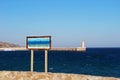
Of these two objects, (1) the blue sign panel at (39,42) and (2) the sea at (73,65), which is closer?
(1) the blue sign panel at (39,42)

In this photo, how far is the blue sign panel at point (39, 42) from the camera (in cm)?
1717

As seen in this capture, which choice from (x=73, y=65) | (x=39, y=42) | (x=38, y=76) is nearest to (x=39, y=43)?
(x=39, y=42)

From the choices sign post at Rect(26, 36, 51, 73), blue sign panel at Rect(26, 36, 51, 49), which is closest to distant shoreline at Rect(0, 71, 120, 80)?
sign post at Rect(26, 36, 51, 73)

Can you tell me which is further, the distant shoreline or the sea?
the sea

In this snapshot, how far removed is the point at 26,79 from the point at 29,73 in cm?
31

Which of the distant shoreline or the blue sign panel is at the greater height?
the blue sign panel

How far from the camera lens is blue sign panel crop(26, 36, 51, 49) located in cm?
1717

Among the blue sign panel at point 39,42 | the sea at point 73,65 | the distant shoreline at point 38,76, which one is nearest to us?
the distant shoreline at point 38,76

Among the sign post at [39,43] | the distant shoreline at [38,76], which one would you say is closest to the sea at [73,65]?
the sign post at [39,43]

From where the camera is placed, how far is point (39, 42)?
1731 cm

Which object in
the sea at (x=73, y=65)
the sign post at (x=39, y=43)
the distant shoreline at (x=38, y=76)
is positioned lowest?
the sea at (x=73, y=65)

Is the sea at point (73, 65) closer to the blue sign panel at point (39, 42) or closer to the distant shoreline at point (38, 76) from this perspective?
the blue sign panel at point (39, 42)

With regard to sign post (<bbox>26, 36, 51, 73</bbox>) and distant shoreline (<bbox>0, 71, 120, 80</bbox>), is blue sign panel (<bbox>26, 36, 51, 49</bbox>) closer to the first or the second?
sign post (<bbox>26, 36, 51, 73</bbox>)

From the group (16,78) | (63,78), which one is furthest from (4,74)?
(63,78)
